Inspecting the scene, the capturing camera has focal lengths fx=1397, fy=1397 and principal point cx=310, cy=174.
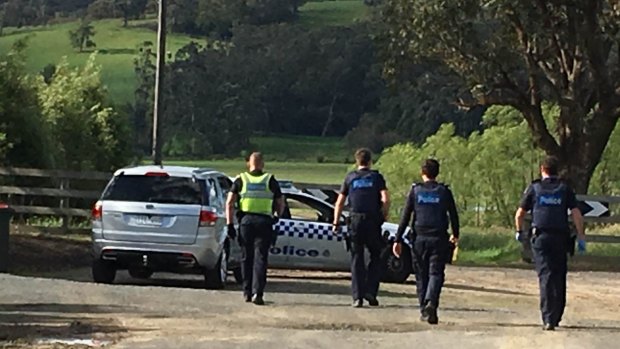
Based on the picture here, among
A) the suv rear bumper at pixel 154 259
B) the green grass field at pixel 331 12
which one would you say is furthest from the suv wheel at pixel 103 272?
the green grass field at pixel 331 12

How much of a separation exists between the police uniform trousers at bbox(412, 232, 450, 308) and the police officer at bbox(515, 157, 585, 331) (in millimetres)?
A: 848

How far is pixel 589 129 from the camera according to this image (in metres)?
31.5

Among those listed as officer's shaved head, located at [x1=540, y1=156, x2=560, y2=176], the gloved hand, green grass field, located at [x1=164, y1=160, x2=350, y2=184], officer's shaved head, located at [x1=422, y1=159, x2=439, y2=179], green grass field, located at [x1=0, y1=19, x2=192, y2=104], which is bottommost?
green grass field, located at [x1=164, y1=160, x2=350, y2=184]

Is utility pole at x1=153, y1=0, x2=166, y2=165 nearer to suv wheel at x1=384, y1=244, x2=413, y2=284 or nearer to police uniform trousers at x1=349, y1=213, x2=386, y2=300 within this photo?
suv wheel at x1=384, y1=244, x2=413, y2=284

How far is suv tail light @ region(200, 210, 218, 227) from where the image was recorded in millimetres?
17938

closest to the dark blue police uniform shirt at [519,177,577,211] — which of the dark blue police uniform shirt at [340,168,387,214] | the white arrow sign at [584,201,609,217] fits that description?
the dark blue police uniform shirt at [340,168,387,214]

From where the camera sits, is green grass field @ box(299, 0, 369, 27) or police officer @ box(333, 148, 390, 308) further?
green grass field @ box(299, 0, 369, 27)

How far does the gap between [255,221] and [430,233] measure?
2.53 metres

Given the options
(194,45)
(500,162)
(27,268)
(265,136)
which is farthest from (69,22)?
(27,268)

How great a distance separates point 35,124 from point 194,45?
73.4 metres

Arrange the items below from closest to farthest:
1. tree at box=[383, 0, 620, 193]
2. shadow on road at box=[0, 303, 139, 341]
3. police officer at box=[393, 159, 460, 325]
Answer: shadow on road at box=[0, 303, 139, 341] < police officer at box=[393, 159, 460, 325] < tree at box=[383, 0, 620, 193]

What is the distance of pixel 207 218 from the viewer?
1798 centimetres

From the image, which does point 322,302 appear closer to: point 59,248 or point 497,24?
point 59,248

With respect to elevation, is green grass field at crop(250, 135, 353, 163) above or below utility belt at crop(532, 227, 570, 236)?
below
